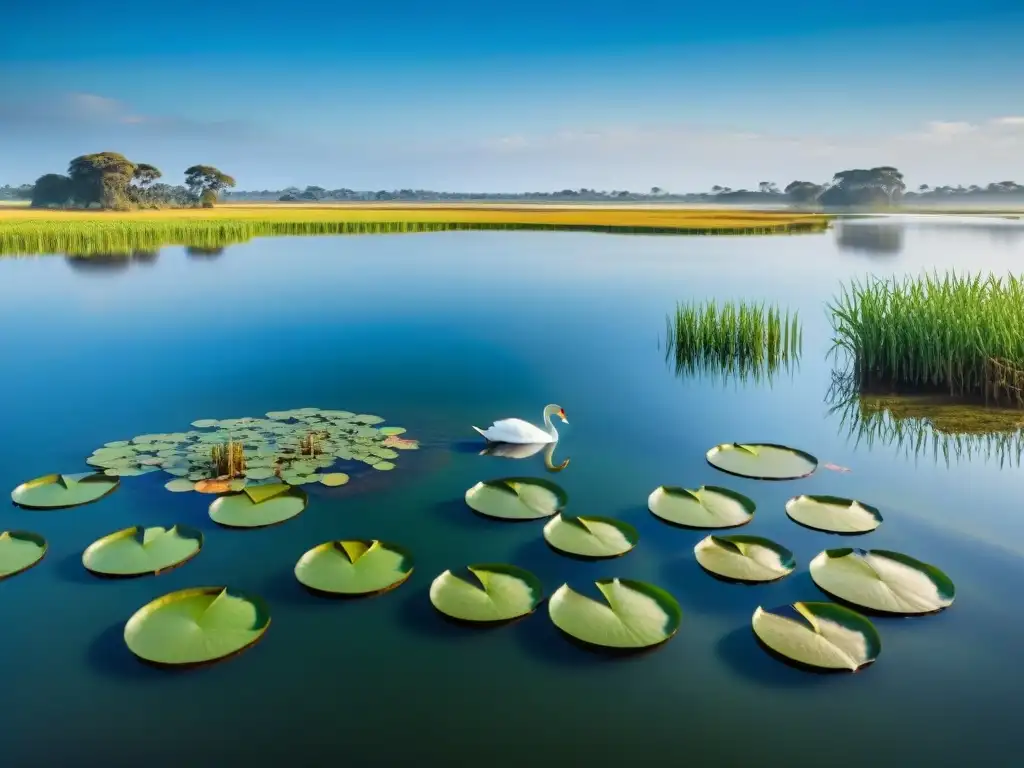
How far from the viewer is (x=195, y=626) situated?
455 cm

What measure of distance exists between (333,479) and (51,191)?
116232 mm

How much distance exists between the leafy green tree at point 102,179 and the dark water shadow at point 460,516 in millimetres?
101865

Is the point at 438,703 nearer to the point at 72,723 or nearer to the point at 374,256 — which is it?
the point at 72,723

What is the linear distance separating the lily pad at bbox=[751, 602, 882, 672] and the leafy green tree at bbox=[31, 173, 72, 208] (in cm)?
11475

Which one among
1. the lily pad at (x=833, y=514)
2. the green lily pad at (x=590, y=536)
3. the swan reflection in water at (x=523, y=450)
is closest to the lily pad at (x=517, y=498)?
the green lily pad at (x=590, y=536)

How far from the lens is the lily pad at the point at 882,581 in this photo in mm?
4938

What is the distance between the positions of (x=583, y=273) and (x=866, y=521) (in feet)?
A: 75.5

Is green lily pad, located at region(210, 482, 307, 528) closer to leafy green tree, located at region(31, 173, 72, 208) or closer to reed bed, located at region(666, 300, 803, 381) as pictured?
reed bed, located at region(666, 300, 803, 381)

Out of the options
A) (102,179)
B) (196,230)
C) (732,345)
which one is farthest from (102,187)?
(732,345)

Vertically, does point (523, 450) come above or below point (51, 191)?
below

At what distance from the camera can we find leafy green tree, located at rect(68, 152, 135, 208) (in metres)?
93.2

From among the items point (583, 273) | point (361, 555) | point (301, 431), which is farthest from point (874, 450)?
point (583, 273)

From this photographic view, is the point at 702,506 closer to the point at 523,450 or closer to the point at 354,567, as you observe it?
the point at 523,450

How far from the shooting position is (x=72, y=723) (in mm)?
3908
